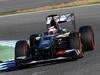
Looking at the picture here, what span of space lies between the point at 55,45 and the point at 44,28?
6.00 metres

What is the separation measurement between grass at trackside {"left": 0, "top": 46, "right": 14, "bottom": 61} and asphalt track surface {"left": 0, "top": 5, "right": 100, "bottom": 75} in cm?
198

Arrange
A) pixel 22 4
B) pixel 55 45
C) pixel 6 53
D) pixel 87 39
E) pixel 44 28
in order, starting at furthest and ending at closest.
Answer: pixel 22 4
pixel 44 28
pixel 6 53
pixel 87 39
pixel 55 45

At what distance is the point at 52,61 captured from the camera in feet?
36.3

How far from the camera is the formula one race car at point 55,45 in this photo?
11.2 m

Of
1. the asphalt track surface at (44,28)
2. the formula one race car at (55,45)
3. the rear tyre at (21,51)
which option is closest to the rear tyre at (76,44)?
the formula one race car at (55,45)

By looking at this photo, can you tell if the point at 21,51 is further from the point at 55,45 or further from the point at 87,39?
the point at 87,39

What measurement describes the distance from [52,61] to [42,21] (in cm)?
837

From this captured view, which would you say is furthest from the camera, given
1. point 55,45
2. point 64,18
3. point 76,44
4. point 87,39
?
point 64,18

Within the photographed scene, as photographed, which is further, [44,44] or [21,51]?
[44,44]

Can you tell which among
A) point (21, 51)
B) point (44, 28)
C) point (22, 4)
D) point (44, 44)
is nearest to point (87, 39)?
point (44, 44)

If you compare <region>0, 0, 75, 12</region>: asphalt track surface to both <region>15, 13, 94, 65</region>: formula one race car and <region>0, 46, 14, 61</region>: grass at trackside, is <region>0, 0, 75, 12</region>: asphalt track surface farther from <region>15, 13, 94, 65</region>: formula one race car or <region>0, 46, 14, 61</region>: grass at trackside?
<region>15, 13, 94, 65</region>: formula one race car

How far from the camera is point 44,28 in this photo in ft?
58.7

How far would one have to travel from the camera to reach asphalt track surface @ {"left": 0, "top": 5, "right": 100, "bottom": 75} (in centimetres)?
1039

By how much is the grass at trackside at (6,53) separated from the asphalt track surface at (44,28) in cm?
198
